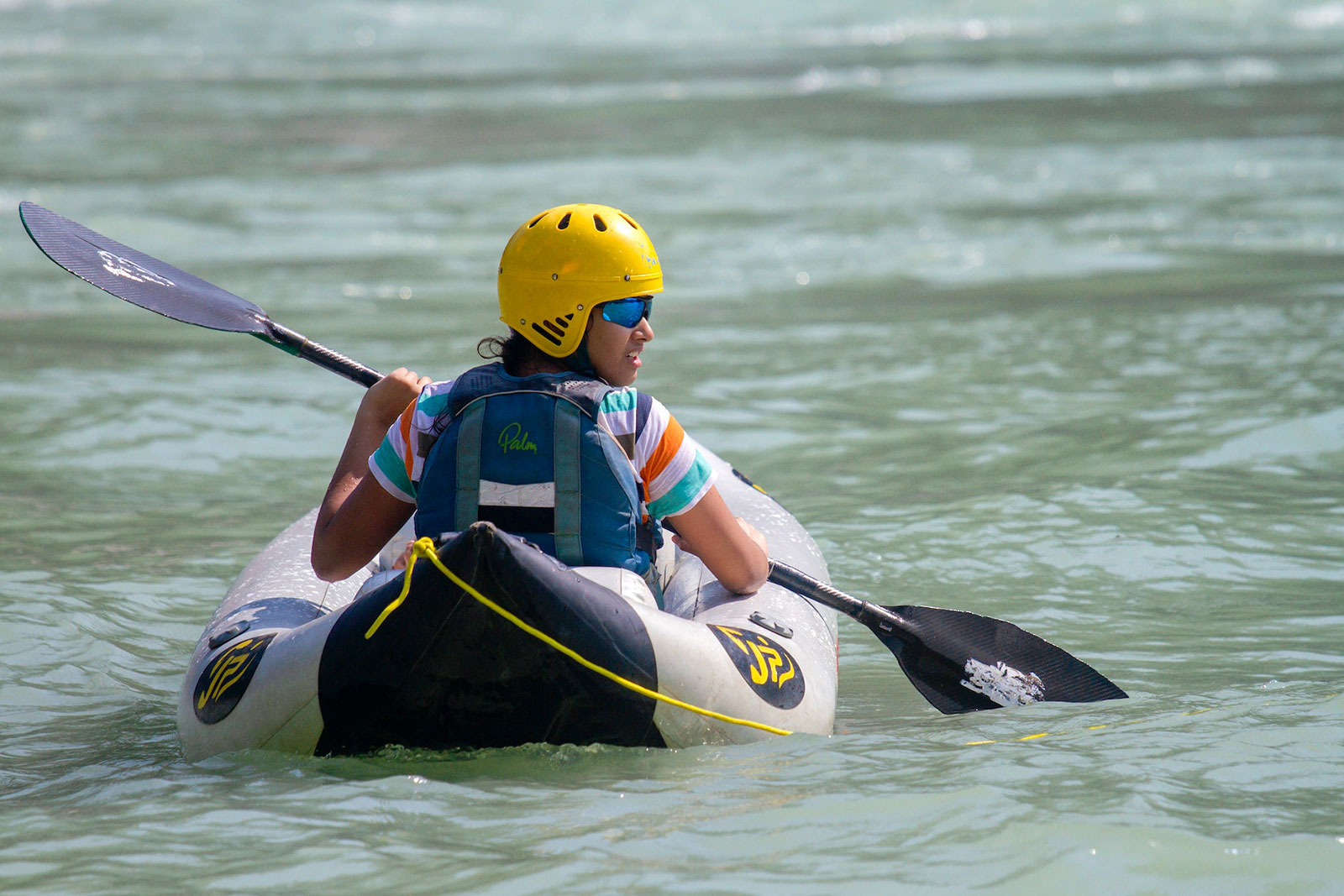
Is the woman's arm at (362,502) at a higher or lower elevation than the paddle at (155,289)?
lower

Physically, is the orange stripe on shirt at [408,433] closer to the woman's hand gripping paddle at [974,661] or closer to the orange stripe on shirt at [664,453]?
the orange stripe on shirt at [664,453]

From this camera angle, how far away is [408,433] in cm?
317

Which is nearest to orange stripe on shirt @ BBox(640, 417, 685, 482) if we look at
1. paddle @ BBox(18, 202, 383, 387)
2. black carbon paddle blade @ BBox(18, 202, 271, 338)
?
paddle @ BBox(18, 202, 383, 387)

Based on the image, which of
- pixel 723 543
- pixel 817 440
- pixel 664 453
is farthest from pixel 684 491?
pixel 817 440

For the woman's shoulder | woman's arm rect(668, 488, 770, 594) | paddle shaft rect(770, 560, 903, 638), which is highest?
the woman's shoulder

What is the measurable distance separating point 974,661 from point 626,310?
1.34 metres

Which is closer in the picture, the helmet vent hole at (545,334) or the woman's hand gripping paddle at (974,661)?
the helmet vent hole at (545,334)

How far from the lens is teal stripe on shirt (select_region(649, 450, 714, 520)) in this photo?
125 inches

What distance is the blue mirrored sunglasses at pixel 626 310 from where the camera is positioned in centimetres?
314

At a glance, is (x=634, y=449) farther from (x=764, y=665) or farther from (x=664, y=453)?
(x=764, y=665)

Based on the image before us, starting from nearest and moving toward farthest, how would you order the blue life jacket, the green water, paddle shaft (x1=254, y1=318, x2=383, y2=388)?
the green water → the blue life jacket → paddle shaft (x1=254, y1=318, x2=383, y2=388)

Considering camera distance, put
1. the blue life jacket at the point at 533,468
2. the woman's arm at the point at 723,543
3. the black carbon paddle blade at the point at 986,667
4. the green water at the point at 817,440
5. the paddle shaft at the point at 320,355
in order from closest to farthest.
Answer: the green water at the point at 817,440
the blue life jacket at the point at 533,468
the woman's arm at the point at 723,543
the black carbon paddle blade at the point at 986,667
the paddle shaft at the point at 320,355

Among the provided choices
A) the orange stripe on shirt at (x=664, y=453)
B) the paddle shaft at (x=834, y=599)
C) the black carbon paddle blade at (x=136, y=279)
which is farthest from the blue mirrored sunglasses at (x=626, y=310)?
the black carbon paddle blade at (x=136, y=279)

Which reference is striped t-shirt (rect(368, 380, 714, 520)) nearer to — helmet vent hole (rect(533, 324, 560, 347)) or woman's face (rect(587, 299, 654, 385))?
woman's face (rect(587, 299, 654, 385))
